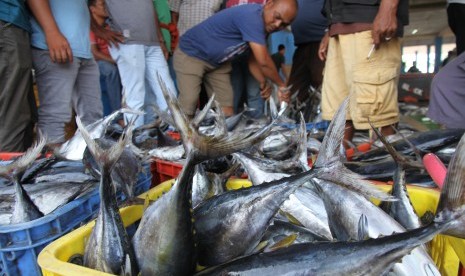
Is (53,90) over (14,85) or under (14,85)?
under

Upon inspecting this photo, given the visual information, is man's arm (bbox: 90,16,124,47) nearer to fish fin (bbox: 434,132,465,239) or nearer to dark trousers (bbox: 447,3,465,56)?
Result: dark trousers (bbox: 447,3,465,56)

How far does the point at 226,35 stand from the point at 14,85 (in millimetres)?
1840

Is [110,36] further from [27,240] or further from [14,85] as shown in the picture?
[27,240]

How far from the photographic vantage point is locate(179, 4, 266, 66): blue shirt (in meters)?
3.17

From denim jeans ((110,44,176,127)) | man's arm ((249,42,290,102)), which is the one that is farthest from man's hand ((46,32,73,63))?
man's arm ((249,42,290,102))

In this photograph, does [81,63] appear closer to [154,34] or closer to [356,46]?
[154,34]

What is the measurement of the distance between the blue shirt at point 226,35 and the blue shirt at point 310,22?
88 centimetres

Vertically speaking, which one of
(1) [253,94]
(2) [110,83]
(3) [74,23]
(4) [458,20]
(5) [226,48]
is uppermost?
(3) [74,23]

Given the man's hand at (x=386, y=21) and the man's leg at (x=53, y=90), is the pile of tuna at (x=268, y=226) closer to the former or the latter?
the man's hand at (x=386, y=21)

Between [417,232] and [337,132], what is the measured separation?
448mm

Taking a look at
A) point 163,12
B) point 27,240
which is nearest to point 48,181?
point 27,240

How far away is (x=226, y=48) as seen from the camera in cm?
343

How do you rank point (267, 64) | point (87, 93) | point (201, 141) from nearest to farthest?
point (201, 141)
point (87, 93)
point (267, 64)

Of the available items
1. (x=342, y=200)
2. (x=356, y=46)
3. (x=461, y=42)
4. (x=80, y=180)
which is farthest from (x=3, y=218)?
(x=461, y=42)
